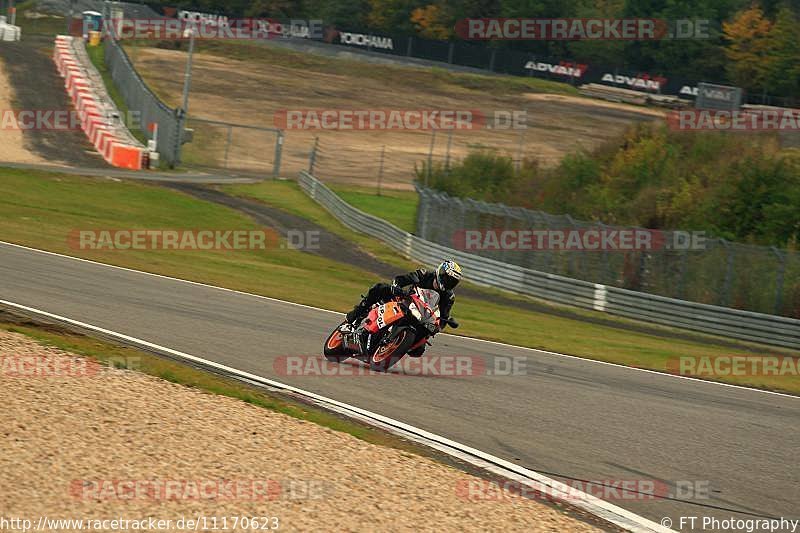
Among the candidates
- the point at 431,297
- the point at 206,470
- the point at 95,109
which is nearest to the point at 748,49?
the point at 95,109

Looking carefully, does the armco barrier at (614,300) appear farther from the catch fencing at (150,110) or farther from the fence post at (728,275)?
the catch fencing at (150,110)

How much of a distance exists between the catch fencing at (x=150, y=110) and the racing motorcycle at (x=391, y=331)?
38784 millimetres

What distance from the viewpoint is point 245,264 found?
2827cm

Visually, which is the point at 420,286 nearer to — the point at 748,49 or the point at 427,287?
the point at 427,287

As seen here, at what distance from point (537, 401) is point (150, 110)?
44.0 metres

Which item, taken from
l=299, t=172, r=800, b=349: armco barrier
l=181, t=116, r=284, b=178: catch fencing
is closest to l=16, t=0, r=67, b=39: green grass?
l=181, t=116, r=284, b=178: catch fencing

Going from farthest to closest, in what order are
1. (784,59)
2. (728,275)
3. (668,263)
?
(784,59) → (668,263) → (728,275)

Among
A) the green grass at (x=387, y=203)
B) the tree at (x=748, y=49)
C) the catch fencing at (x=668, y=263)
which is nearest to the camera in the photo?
the catch fencing at (x=668, y=263)

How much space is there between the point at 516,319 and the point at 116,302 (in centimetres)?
1077

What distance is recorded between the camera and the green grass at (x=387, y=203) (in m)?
43.8

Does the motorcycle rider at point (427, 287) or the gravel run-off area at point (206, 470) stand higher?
the motorcycle rider at point (427, 287)

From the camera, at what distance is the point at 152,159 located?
163ft

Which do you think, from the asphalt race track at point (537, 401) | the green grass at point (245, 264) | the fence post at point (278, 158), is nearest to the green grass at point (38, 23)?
the fence post at point (278, 158)

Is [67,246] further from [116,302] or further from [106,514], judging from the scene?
[106,514]
